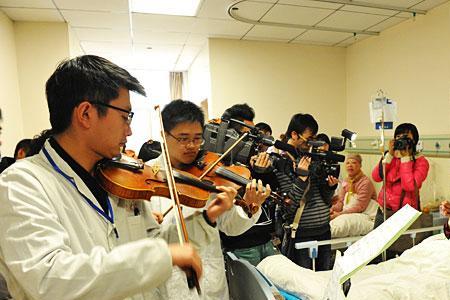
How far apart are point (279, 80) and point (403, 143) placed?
2004 millimetres

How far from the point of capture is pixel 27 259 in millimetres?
534

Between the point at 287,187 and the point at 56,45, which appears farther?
the point at 56,45

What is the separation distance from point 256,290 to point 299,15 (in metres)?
2.89

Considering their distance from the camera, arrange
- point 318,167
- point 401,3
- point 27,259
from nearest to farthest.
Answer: point 27,259 → point 318,167 → point 401,3

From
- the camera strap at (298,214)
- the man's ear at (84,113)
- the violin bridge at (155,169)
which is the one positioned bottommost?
the camera strap at (298,214)

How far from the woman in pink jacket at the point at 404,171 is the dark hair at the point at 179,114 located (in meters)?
1.85

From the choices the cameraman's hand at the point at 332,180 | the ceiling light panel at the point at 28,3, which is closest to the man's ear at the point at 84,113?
the cameraman's hand at the point at 332,180

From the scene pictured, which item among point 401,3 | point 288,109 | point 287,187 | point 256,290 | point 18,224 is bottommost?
point 256,290

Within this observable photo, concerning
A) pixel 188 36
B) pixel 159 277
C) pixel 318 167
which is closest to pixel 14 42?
pixel 188 36

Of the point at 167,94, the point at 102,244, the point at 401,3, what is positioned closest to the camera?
the point at 102,244

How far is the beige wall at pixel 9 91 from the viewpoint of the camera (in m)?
2.78

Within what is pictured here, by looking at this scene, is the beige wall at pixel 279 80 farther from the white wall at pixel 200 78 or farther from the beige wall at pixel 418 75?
the beige wall at pixel 418 75

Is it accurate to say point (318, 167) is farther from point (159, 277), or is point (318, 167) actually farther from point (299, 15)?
point (299, 15)

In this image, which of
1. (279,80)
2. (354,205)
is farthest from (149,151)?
(279,80)
